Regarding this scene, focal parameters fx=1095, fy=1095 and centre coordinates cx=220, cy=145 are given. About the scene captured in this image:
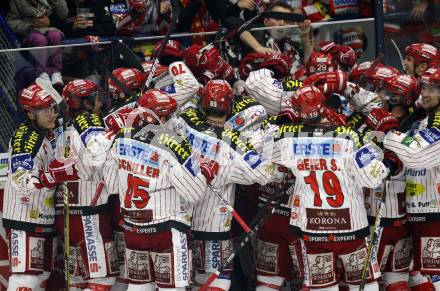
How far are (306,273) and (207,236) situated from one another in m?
0.89

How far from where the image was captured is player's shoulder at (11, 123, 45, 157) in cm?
888

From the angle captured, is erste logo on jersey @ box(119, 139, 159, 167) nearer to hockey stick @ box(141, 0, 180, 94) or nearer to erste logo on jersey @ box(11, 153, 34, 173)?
erste logo on jersey @ box(11, 153, 34, 173)

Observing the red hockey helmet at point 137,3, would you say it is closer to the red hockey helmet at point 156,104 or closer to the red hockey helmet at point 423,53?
the red hockey helmet at point 156,104

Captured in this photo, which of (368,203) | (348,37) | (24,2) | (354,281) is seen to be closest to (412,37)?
(348,37)

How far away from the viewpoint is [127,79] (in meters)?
9.37

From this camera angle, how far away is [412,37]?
417 inches

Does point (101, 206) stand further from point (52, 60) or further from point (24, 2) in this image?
point (24, 2)

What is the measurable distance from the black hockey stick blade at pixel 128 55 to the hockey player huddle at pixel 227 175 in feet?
0.57

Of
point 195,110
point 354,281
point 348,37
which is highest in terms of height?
point 348,37

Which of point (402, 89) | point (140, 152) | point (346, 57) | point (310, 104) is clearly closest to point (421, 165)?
point (402, 89)

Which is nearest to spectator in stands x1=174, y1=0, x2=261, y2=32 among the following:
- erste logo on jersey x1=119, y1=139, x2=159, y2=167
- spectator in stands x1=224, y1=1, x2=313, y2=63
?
spectator in stands x1=224, y1=1, x2=313, y2=63

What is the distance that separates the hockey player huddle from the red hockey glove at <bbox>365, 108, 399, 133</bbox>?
1cm

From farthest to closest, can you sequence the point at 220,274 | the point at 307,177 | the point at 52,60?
the point at 52,60
the point at 220,274
the point at 307,177

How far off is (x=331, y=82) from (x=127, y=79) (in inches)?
69.2
